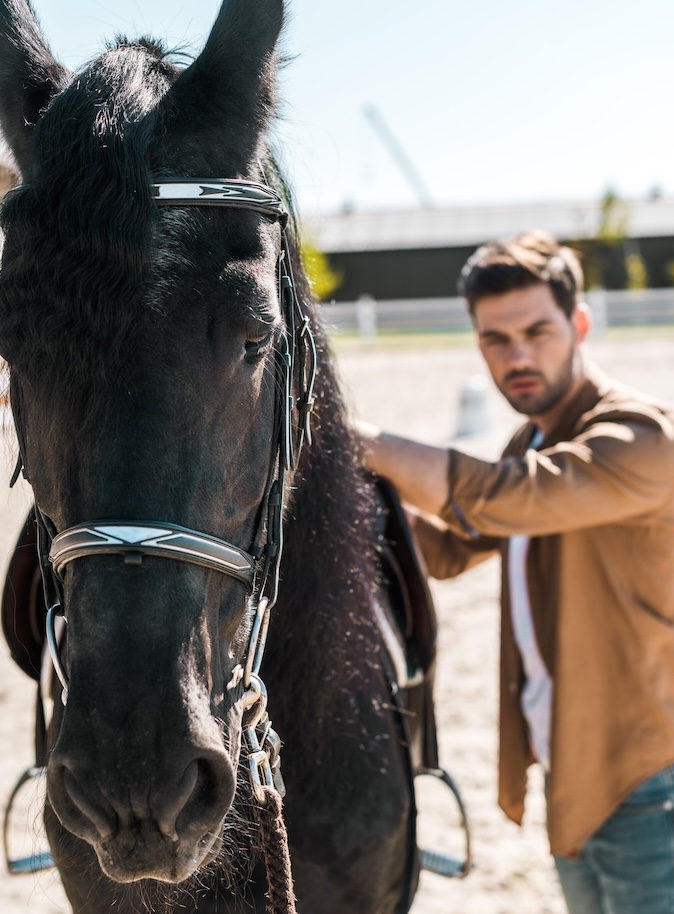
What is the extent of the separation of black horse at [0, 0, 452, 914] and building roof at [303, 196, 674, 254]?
3322 centimetres

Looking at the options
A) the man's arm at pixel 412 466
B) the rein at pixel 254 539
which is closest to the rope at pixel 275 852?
the rein at pixel 254 539

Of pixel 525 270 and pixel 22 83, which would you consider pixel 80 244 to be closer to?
pixel 22 83

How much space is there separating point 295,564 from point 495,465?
2.45 ft

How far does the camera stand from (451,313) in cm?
2512

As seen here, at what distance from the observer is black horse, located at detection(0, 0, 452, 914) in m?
1.35

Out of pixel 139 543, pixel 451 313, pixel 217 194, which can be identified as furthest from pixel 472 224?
pixel 139 543

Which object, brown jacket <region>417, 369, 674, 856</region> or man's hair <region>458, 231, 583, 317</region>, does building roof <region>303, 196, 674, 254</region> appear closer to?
man's hair <region>458, 231, 583, 317</region>

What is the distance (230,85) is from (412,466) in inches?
46.6

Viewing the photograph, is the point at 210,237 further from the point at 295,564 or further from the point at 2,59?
the point at 295,564

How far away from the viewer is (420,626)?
2.70m

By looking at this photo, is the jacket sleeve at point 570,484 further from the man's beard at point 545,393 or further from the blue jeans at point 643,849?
the blue jeans at point 643,849

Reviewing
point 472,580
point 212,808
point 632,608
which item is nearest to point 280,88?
point 212,808

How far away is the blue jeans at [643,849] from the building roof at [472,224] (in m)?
32.8

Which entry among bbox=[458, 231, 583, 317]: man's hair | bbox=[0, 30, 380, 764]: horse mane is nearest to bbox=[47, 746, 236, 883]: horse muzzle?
bbox=[0, 30, 380, 764]: horse mane
